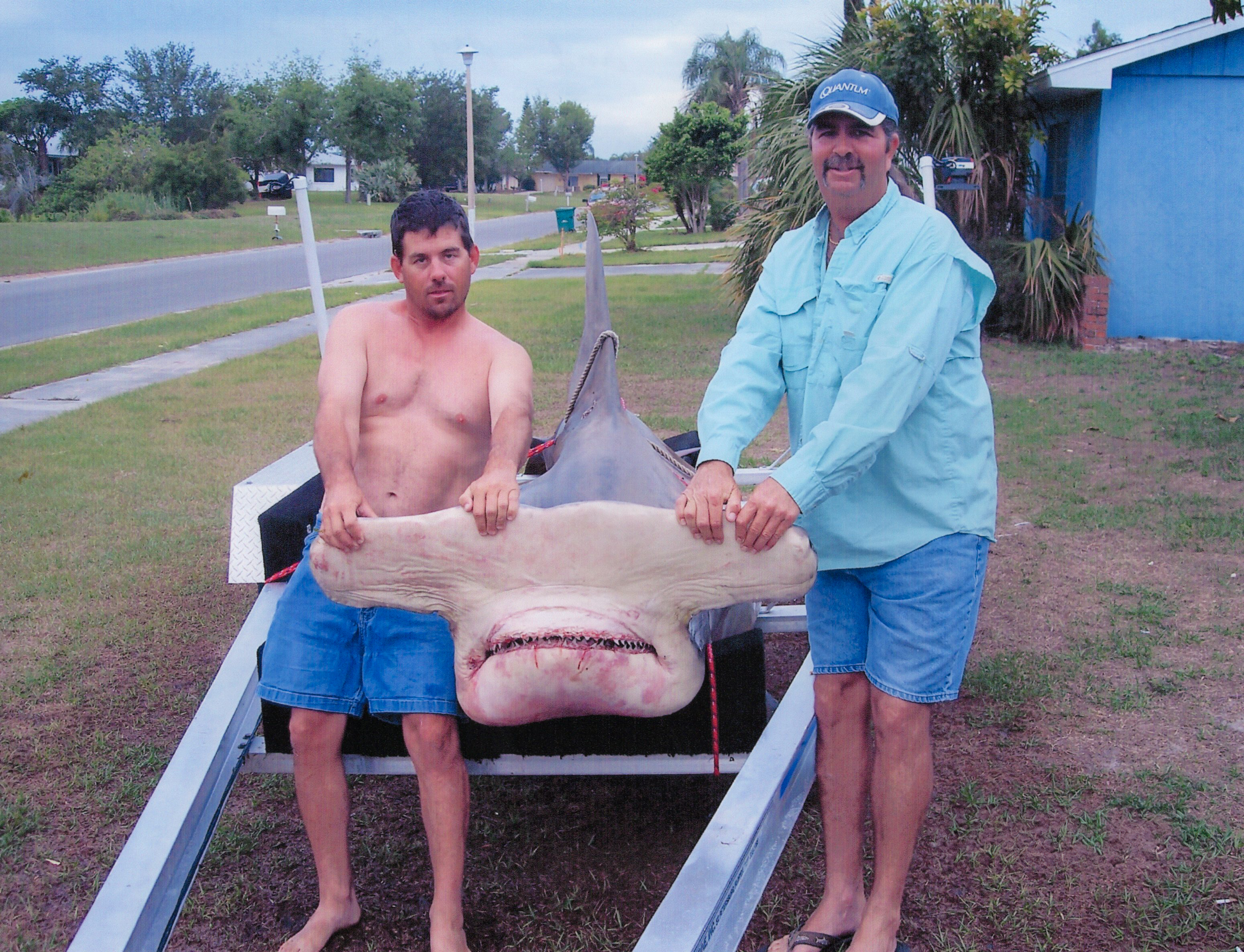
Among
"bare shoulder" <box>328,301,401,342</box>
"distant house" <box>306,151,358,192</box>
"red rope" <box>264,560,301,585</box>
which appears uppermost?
"distant house" <box>306,151,358,192</box>

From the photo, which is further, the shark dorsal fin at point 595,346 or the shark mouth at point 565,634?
the shark dorsal fin at point 595,346

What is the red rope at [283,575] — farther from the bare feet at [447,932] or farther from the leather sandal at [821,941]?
the leather sandal at [821,941]

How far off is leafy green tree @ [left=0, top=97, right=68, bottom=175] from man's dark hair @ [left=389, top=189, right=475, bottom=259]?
72616 millimetres

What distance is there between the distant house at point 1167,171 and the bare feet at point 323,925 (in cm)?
1100

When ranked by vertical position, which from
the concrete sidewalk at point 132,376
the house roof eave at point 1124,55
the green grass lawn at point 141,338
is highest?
the house roof eave at point 1124,55

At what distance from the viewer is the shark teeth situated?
1.85m

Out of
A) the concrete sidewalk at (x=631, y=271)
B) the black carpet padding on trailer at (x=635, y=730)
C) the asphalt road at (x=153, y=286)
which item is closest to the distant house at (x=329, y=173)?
the asphalt road at (x=153, y=286)

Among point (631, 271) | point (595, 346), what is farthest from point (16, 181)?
point (595, 346)

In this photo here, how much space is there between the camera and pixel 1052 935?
8.18 feet

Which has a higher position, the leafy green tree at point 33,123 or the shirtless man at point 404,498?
the leafy green tree at point 33,123

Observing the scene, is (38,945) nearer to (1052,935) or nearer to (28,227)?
(1052,935)

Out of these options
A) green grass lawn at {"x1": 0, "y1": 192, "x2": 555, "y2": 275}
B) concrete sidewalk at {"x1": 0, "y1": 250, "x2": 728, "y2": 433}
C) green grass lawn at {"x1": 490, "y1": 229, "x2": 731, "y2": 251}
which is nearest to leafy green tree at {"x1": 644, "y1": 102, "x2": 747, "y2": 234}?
green grass lawn at {"x1": 490, "y1": 229, "x2": 731, "y2": 251}

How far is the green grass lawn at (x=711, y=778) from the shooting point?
2.63 m

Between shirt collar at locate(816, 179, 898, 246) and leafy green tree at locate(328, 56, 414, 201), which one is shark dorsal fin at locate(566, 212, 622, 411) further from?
leafy green tree at locate(328, 56, 414, 201)
